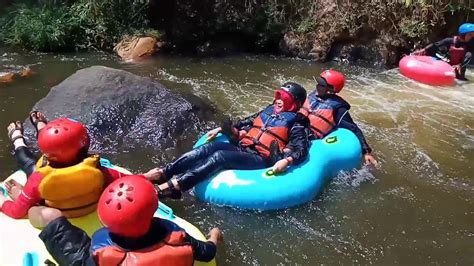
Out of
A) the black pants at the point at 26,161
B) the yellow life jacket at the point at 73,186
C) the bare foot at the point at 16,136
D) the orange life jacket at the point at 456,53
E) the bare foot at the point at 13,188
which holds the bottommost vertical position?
the orange life jacket at the point at 456,53

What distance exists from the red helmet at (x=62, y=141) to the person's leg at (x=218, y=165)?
1.23 m

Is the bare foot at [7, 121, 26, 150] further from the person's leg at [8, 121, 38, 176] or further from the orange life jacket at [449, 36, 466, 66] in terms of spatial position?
the orange life jacket at [449, 36, 466, 66]

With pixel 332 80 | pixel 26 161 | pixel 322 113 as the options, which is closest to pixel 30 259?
pixel 26 161

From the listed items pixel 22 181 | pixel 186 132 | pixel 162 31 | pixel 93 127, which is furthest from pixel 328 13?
pixel 22 181

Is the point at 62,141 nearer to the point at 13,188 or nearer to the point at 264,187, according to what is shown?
the point at 13,188

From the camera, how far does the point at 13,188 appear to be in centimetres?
363

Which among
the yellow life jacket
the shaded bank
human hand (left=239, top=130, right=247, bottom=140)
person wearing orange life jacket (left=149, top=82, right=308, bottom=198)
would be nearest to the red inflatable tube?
the shaded bank

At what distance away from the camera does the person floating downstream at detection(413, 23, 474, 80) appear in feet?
26.6

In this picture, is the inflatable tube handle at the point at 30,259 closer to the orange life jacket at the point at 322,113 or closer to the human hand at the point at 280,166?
the human hand at the point at 280,166

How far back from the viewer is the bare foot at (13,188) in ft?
11.8

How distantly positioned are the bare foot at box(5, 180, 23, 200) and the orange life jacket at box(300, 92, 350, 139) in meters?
2.72

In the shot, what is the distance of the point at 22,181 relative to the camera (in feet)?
12.7

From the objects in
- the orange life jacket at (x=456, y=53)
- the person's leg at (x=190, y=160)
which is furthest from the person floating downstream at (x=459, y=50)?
the person's leg at (x=190, y=160)

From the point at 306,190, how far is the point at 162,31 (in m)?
6.37
